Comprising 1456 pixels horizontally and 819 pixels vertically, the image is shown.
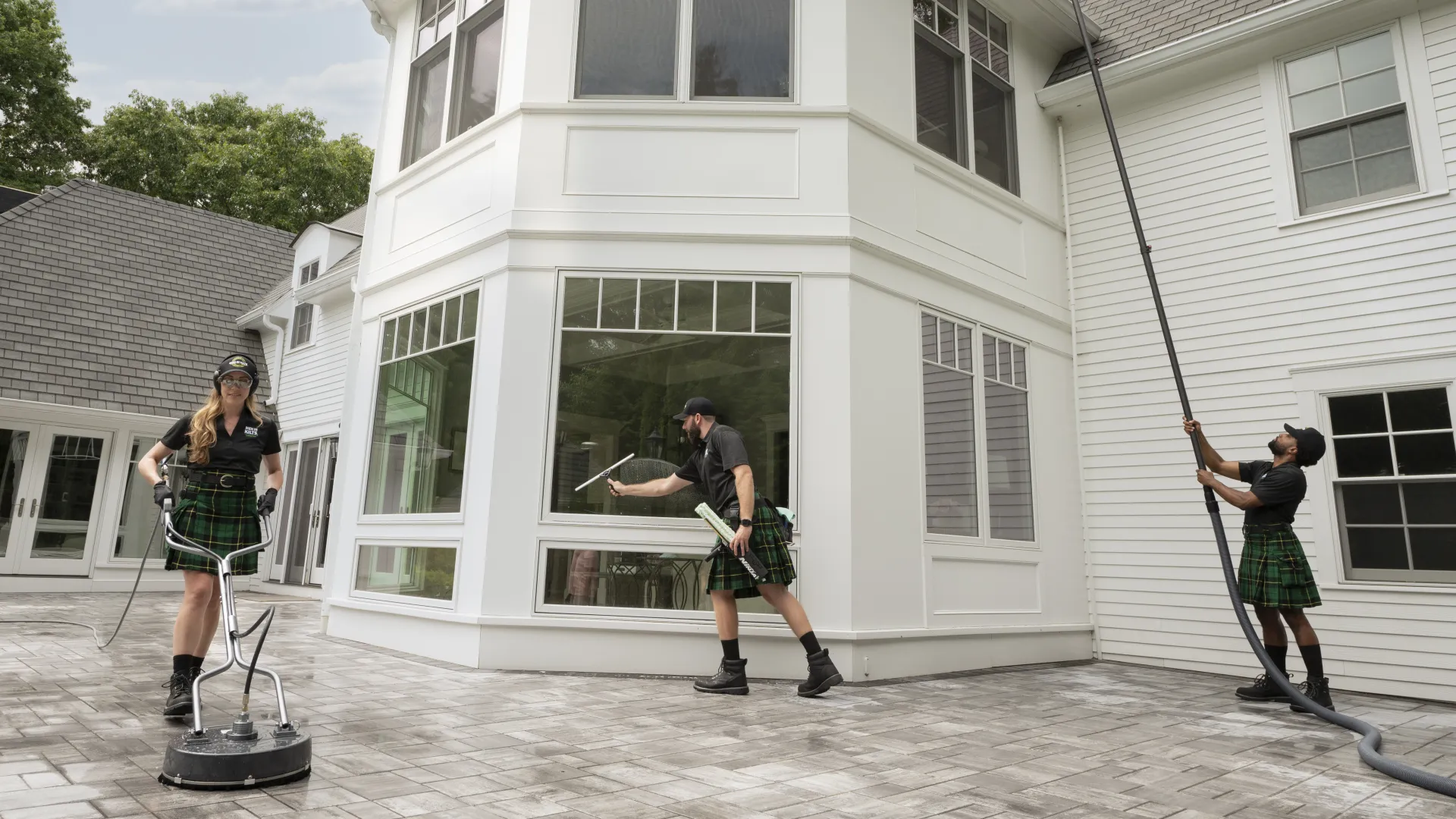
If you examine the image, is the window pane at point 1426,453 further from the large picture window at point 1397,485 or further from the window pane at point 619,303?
the window pane at point 619,303

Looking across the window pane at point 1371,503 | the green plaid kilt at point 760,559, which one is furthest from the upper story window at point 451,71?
the window pane at point 1371,503

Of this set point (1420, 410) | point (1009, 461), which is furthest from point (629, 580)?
point (1420, 410)

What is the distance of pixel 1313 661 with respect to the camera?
4992 millimetres

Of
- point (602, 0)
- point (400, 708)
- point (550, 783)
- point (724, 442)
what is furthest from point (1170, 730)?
point (602, 0)

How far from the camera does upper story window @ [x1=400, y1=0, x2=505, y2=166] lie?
271 inches

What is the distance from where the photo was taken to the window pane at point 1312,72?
695 centimetres

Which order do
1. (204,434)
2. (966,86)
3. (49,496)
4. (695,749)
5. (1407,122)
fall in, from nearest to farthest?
(695,749) → (204,434) → (1407,122) → (966,86) → (49,496)

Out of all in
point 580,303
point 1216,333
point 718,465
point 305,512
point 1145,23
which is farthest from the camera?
point 305,512

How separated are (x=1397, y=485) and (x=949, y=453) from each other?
330 cm

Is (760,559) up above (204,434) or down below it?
below

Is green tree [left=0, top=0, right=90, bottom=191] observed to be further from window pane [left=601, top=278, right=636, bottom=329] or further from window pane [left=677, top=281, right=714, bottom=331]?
window pane [left=677, top=281, right=714, bottom=331]

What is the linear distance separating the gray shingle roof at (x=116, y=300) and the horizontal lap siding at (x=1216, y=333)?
40.6ft

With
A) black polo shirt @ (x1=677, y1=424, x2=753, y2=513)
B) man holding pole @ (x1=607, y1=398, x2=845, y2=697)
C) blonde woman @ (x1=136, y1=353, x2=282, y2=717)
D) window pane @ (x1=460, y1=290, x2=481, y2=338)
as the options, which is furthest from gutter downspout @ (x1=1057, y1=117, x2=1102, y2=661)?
blonde woman @ (x1=136, y1=353, x2=282, y2=717)

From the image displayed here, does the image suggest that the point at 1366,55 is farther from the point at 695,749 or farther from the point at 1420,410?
the point at 695,749
